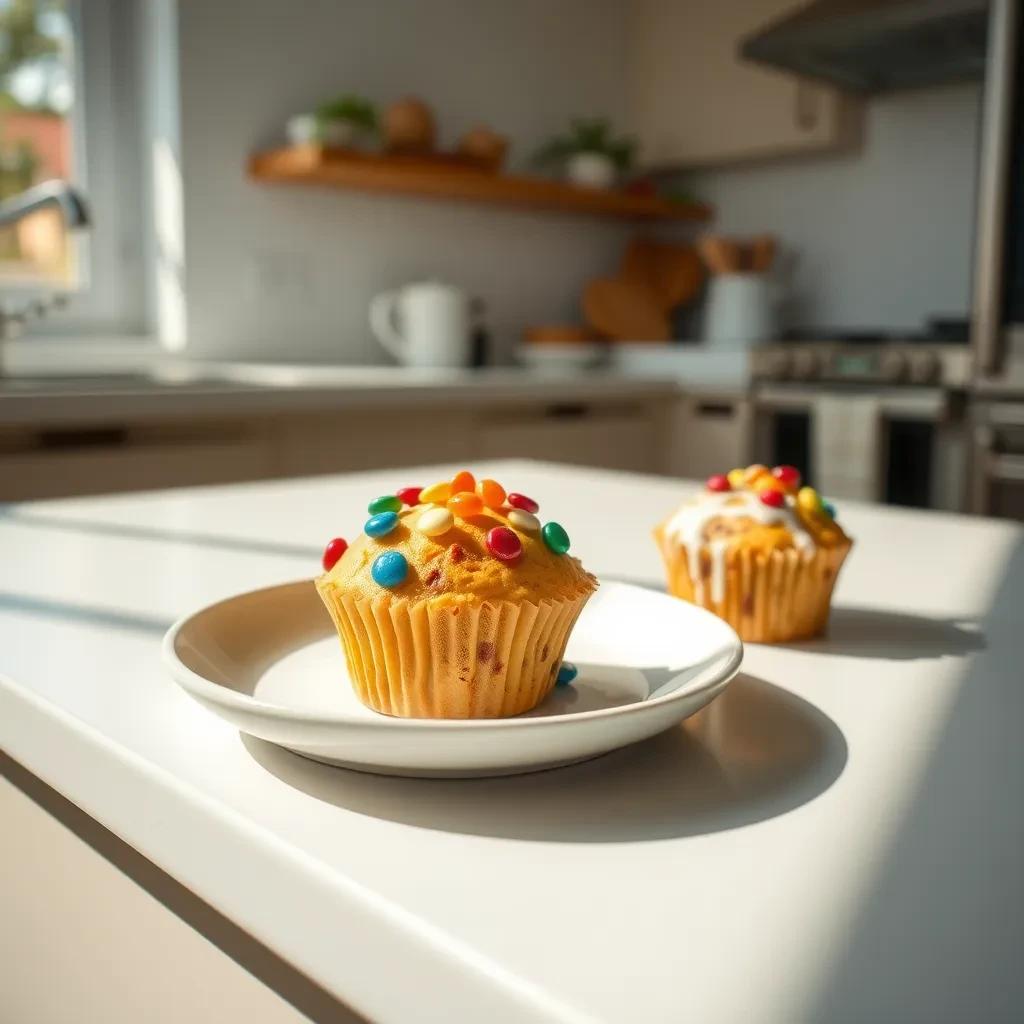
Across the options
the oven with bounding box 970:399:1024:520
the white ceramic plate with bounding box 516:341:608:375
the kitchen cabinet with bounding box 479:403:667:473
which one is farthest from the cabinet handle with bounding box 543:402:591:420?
the oven with bounding box 970:399:1024:520

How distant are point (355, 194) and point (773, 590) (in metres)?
2.77

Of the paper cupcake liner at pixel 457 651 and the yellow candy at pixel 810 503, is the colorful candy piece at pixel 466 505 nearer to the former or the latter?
the paper cupcake liner at pixel 457 651

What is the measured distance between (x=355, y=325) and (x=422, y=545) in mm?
2826

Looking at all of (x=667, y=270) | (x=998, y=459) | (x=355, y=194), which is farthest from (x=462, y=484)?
(x=667, y=270)

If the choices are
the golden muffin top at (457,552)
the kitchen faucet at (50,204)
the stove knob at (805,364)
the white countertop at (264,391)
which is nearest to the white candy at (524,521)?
the golden muffin top at (457,552)

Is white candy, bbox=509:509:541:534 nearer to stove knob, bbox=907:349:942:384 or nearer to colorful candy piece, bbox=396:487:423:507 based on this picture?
colorful candy piece, bbox=396:487:423:507

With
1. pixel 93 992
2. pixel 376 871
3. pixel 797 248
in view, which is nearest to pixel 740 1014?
pixel 376 871

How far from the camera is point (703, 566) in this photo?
0.67 m

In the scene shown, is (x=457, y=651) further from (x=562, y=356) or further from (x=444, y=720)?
(x=562, y=356)

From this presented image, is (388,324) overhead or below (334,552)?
overhead

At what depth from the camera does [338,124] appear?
275cm

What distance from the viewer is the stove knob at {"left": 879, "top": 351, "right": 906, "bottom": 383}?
2777 mm

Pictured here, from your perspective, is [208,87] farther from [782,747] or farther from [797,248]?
[782,747]

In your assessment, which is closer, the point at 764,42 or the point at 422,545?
the point at 422,545
